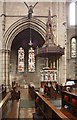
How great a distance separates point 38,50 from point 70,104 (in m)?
7.01

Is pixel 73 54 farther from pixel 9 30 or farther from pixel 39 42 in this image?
pixel 9 30

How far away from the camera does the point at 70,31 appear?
21875mm

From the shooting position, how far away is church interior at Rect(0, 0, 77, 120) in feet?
41.5

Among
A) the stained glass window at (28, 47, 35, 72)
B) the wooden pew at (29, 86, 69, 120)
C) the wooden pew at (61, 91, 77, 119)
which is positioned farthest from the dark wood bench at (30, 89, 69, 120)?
the stained glass window at (28, 47, 35, 72)

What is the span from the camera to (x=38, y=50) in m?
15.2

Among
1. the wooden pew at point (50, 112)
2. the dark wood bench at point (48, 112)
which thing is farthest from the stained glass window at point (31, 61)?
the wooden pew at point (50, 112)

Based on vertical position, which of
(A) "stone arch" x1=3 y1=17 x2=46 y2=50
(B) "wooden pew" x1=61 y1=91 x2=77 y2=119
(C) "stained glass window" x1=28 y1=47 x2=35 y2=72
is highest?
(A) "stone arch" x1=3 y1=17 x2=46 y2=50

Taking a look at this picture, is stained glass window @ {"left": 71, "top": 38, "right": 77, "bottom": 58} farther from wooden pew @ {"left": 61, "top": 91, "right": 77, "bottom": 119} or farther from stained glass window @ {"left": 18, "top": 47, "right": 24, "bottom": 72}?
wooden pew @ {"left": 61, "top": 91, "right": 77, "bottom": 119}

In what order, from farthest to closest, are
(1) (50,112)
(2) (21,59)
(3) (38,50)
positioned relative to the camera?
1. (2) (21,59)
2. (3) (38,50)
3. (1) (50,112)

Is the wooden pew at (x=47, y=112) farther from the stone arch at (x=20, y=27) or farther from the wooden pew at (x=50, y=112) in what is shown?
the stone arch at (x=20, y=27)

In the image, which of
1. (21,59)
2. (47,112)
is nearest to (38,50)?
(47,112)

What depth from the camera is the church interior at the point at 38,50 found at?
497 inches

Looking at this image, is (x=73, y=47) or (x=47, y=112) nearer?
(x=47, y=112)

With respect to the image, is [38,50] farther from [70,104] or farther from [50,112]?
[50,112]
